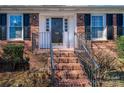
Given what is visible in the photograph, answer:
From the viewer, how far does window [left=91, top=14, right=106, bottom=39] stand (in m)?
18.0

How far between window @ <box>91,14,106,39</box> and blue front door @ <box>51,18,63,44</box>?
1.71 metres

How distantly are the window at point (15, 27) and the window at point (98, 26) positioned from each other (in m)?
3.83

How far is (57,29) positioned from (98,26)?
224cm

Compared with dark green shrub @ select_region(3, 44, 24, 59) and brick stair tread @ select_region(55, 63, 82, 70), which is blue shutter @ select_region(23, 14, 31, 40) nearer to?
dark green shrub @ select_region(3, 44, 24, 59)

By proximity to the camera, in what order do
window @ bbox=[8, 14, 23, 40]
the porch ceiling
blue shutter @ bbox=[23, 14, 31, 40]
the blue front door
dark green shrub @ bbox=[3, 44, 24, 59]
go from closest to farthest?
dark green shrub @ bbox=[3, 44, 24, 59] < the porch ceiling < blue shutter @ bbox=[23, 14, 31, 40] < window @ bbox=[8, 14, 23, 40] < the blue front door

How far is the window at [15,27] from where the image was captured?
17.8 metres

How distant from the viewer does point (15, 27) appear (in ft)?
58.3

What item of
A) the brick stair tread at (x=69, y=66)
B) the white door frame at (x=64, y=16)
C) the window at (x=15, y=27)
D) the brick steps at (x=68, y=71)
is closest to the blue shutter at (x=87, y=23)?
the white door frame at (x=64, y=16)

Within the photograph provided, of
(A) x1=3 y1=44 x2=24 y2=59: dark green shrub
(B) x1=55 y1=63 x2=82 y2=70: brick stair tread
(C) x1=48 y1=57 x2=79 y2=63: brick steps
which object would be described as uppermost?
(A) x1=3 y1=44 x2=24 y2=59: dark green shrub

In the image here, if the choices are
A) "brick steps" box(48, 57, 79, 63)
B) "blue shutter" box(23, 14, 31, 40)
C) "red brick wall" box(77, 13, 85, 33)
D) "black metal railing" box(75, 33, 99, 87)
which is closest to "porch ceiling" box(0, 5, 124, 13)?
"red brick wall" box(77, 13, 85, 33)

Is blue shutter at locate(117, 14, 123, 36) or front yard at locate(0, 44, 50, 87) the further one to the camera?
blue shutter at locate(117, 14, 123, 36)

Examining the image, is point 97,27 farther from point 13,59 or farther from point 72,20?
point 13,59

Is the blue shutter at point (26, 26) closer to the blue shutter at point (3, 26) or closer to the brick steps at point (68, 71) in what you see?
the blue shutter at point (3, 26)

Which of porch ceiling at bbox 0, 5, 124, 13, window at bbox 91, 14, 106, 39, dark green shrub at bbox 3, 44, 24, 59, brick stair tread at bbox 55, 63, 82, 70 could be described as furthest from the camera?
window at bbox 91, 14, 106, 39
